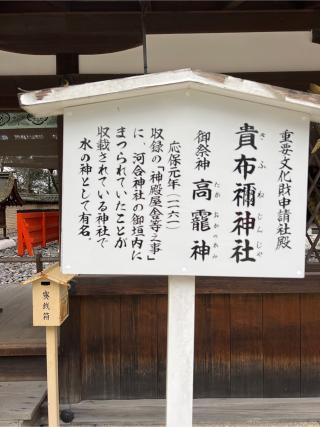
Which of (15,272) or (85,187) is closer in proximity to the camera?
(85,187)

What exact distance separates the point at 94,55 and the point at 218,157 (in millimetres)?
2159

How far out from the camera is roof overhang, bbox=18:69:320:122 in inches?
83.0

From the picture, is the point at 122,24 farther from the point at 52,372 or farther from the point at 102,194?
the point at 52,372

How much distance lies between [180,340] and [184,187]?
2.53ft

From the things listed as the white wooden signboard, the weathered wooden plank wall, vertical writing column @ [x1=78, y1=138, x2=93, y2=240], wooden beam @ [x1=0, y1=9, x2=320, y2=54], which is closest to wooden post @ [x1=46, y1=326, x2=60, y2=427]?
the white wooden signboard

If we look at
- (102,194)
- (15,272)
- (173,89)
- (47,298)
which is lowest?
(15,272)

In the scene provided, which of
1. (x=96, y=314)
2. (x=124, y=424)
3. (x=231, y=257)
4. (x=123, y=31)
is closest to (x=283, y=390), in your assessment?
(x=124, y=424)

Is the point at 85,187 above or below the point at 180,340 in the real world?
above

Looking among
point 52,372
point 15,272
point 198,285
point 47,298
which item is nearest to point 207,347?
point 198,285

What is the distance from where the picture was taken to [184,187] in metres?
2.27

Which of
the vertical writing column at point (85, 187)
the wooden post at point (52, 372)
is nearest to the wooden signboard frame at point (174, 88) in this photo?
the vertical writing column at point (85, 187)

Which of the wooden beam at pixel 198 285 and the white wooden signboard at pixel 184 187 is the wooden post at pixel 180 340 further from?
the wooden beam at pixel 198 285

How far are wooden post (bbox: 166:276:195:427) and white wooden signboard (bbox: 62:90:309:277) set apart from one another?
15cm

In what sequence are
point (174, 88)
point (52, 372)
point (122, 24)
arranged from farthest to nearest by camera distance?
point (122, 24) < point (52, 372) < point (174, 88)
